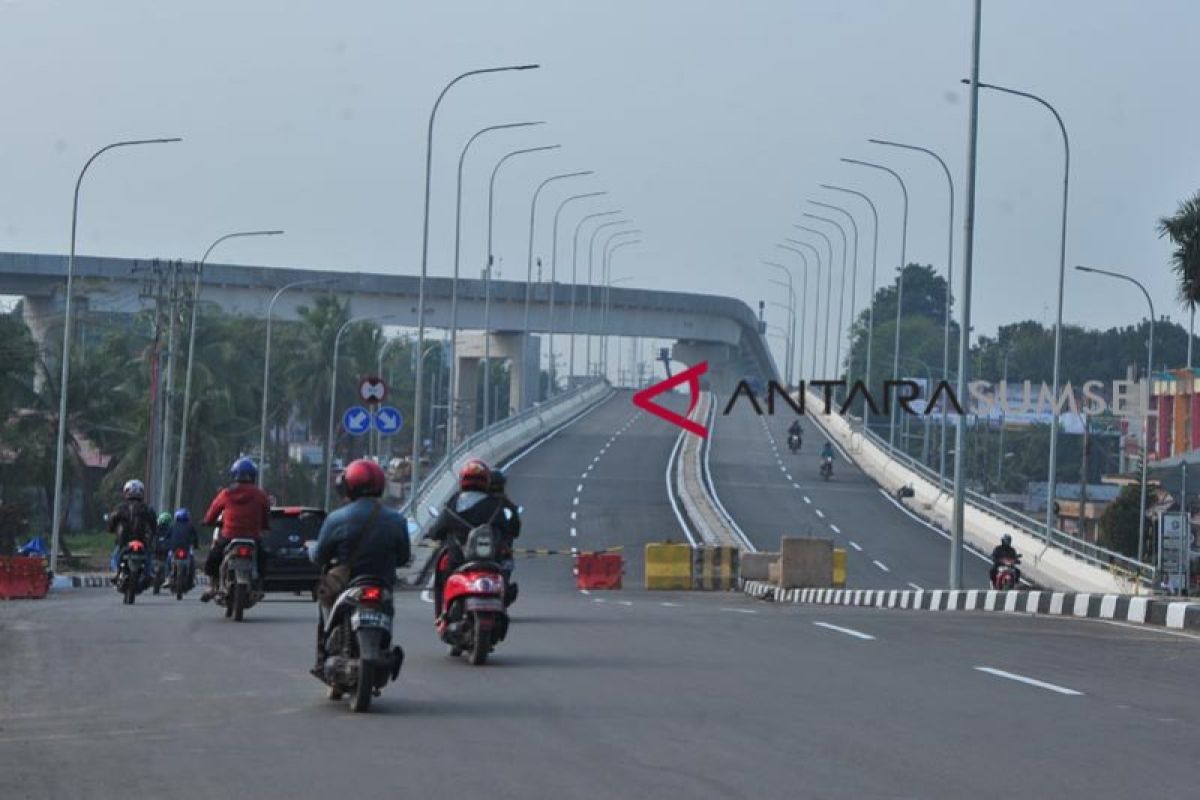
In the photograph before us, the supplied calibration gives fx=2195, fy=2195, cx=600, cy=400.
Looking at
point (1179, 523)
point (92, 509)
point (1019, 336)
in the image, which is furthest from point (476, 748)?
point (1019, 336)

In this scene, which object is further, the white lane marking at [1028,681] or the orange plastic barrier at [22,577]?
the orange plastic barrier at [22,577]

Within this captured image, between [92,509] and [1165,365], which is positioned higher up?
[1165,365]

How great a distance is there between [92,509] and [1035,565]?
148ft

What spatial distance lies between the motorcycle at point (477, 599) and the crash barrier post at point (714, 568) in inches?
1322

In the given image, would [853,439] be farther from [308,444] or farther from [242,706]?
[242,706]

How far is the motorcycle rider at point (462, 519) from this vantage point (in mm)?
16016

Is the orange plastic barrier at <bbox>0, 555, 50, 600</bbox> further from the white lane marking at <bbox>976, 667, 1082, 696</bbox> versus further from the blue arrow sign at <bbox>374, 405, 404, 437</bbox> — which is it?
the white lane marking at <bbox>976, 667, 1082, 696</bbox>

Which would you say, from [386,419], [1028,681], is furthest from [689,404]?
[1028,681]

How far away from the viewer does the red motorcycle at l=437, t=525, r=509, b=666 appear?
1522 cm

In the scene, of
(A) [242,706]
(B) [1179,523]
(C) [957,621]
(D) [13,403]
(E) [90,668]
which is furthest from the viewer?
(D) [13,403]

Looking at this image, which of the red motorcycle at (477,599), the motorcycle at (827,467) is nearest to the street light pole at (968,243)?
the red motorcycle at (477,599)

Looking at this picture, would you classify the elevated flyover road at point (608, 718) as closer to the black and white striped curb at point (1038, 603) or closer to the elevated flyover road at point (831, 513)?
the black and white striped curb at point (1038, 603)

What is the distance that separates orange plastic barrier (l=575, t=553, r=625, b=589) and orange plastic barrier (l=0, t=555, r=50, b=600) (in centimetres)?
1800

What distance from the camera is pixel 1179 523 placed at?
38.8 metres
